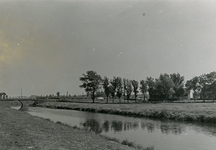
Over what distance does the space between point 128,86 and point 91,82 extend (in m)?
15.3

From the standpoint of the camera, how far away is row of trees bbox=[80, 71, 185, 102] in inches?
3012

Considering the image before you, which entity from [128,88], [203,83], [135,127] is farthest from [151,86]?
[135,127]

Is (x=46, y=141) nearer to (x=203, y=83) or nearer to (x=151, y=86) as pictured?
(x=151, y=86)

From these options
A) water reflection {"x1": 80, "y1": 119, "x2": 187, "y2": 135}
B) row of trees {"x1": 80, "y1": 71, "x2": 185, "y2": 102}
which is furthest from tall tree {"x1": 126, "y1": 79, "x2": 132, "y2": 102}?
water reflection {"x1": 80, "y1": 119, "x2": 187, "y2": 135}

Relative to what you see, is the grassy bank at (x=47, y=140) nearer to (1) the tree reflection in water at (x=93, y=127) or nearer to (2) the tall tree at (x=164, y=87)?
(1) the tree reflection in water at (x=93, y=127)

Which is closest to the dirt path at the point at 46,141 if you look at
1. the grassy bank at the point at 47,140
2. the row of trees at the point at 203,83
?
the grassy bank at the point at 47,140

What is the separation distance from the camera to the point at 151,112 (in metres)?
34.2

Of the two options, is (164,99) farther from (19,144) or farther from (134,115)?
(19,144)

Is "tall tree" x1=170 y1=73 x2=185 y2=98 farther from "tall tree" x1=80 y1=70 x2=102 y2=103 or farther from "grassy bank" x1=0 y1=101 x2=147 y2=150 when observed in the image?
"grassy bank" x1=0 y1=101 x2=147 y2=150

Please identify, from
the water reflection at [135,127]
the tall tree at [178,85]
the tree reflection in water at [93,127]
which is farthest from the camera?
the tall tree at [178,85]

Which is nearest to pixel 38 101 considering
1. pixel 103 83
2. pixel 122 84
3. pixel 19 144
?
pixel 103 83

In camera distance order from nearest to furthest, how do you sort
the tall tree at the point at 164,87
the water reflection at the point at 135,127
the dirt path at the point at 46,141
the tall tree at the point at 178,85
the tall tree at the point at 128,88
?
the dirt path at the point at 46,141, the water reflection at the point at 135,127, the tall tree at the point at 164,87, the tall tree at the point at 128,88, the tall tree at the point at 178,85

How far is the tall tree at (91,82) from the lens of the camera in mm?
78000

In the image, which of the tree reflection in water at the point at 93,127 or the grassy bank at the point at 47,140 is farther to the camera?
the tree reflection in water at the point at 93,127
